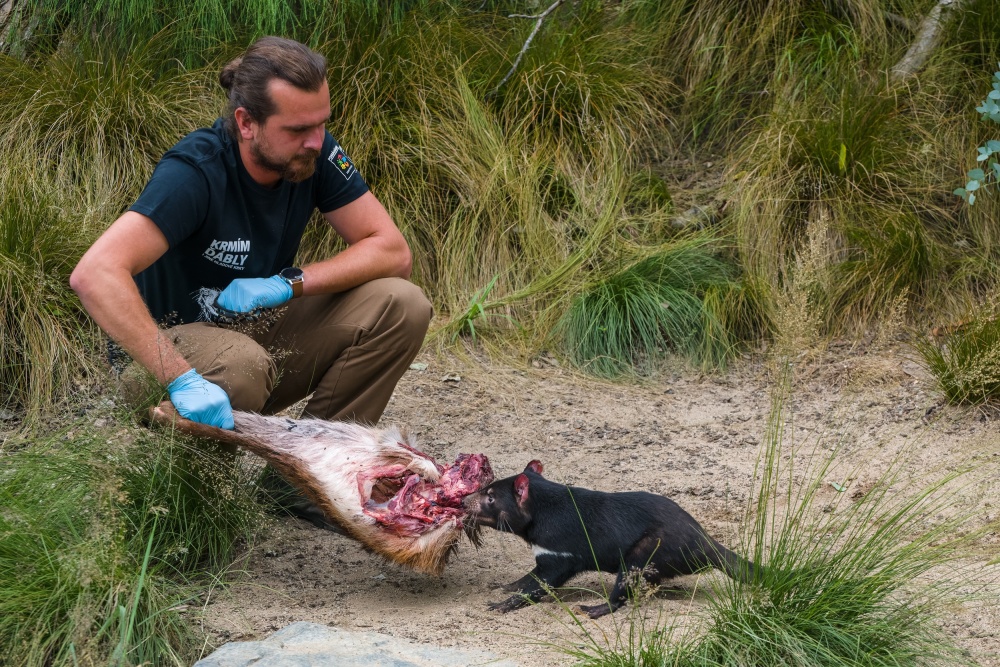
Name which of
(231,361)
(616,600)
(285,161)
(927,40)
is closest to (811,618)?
(616,600)

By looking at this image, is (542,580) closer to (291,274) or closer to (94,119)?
(291,274)

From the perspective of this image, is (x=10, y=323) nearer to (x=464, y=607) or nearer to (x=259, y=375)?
(x=259, y=375)

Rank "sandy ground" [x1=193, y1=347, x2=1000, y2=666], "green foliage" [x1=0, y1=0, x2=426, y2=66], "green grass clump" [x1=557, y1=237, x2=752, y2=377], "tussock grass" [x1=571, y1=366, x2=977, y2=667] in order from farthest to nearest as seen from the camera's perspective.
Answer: "green foliage" [x1=0, y1=0, x2=426, y2=66], "green grass clump" [x1=557, y1=237, x2=752, y2=377], "sandy ground" [x1=193, y1=347, x2=1000, y2=666], "tussock grass" [x1=571, y1=366, x2=977, y2=667]

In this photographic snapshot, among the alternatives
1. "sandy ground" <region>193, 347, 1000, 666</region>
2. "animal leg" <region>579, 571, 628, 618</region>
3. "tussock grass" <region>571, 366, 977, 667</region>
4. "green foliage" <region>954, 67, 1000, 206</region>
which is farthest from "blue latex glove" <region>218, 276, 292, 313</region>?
"green foliage" <region>954, 67, 1000, 206</region>

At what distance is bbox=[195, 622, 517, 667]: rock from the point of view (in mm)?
2361

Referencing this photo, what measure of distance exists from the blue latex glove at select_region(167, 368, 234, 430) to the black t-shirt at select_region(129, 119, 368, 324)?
24 cm

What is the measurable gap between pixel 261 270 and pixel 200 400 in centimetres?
69

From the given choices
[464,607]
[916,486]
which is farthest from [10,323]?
[916,486]

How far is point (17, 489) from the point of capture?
9.03 feet

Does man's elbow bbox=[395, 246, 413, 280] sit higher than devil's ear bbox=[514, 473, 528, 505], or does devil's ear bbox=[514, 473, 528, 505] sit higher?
man's elbow bbox=[395, 246, 413, 280]

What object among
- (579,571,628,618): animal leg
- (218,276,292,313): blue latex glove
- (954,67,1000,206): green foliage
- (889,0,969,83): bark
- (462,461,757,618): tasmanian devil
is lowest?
(579,571,628,618): animal leg

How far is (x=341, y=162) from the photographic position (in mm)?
3518

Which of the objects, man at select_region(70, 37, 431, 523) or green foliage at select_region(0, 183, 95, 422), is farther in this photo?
green foliage at select_region(0, 183, 95, 422)

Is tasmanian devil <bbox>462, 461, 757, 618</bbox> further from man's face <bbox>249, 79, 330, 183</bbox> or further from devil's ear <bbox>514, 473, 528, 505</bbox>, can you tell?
man's face <bbox>249, 79, 330, 183</bbox>
